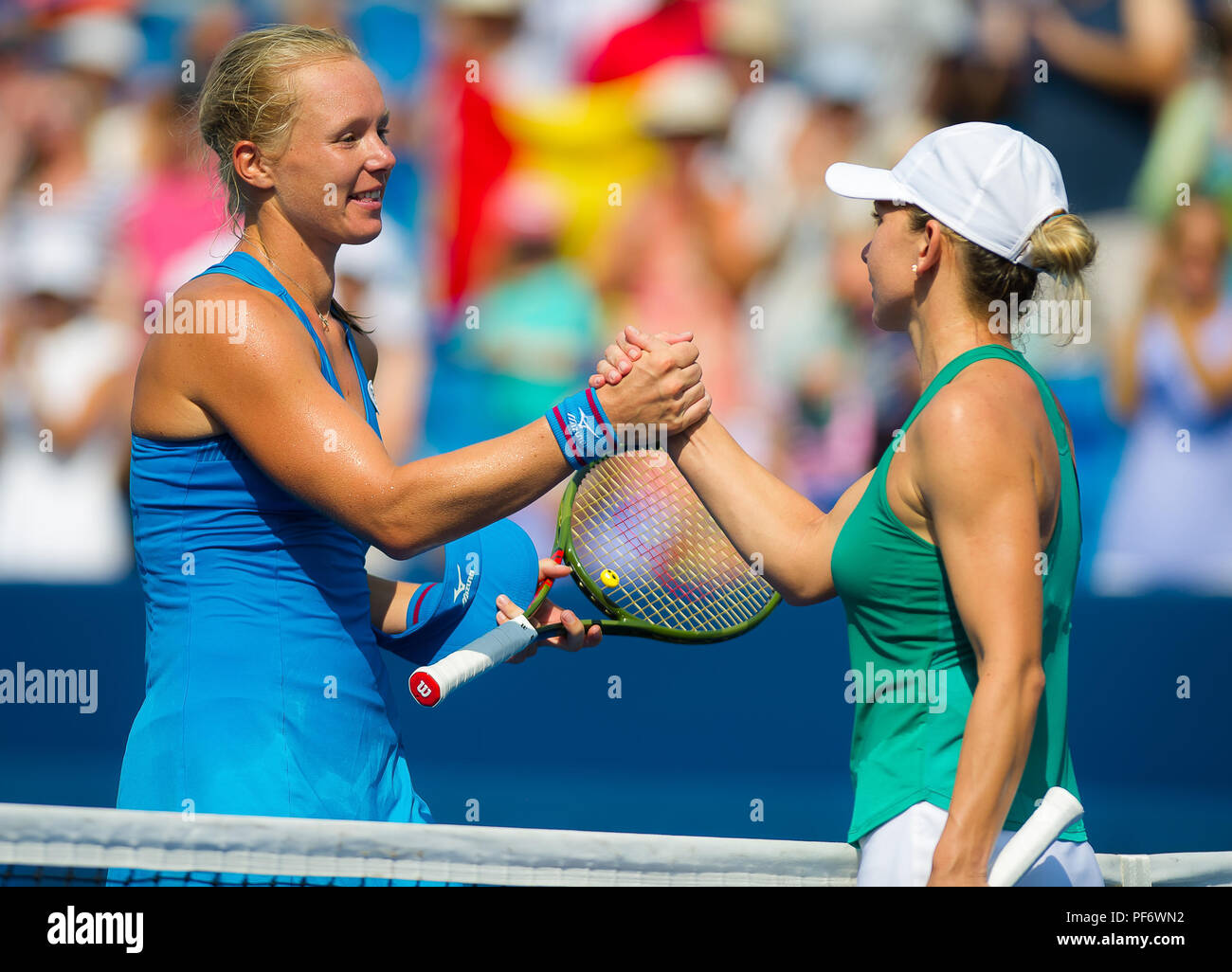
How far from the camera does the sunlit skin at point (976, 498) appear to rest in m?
1.85

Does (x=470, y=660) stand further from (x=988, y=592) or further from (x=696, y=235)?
(x=696, y=235)

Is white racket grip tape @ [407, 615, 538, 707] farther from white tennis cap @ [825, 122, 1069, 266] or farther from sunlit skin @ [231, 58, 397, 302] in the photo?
white tennis cap @ [825, 122, 1069, 266]

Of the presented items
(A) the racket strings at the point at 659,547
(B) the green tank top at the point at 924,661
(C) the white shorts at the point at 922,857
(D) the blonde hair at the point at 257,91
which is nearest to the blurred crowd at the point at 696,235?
(A) the racket strings at the point at 659,547

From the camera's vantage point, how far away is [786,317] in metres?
5.80

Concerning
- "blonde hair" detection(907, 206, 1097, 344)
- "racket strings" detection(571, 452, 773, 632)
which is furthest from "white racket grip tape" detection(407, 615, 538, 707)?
"blonde hair" detection(907, 206, 1097, 344)

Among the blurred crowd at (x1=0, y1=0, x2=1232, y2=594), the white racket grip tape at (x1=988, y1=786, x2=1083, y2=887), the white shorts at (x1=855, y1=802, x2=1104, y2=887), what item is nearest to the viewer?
the white racket grip tape at (x1=988, y1=786, x2=1083, y2=887)

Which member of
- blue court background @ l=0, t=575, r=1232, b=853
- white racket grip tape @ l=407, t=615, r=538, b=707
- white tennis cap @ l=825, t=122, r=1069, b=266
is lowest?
blue court background @ l=0, t=575, r=1232, b=853

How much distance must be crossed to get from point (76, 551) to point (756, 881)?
4.73m

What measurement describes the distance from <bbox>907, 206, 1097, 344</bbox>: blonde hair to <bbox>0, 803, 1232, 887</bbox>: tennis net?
925 mm

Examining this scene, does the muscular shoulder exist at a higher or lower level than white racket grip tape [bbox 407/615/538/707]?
higher

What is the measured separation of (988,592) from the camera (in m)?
→ 1.88

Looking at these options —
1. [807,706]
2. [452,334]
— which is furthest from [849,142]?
[807,706]

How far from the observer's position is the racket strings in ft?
9.60

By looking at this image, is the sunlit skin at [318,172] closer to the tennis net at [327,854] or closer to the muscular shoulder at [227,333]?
the muscular shoulder at [227,333]
